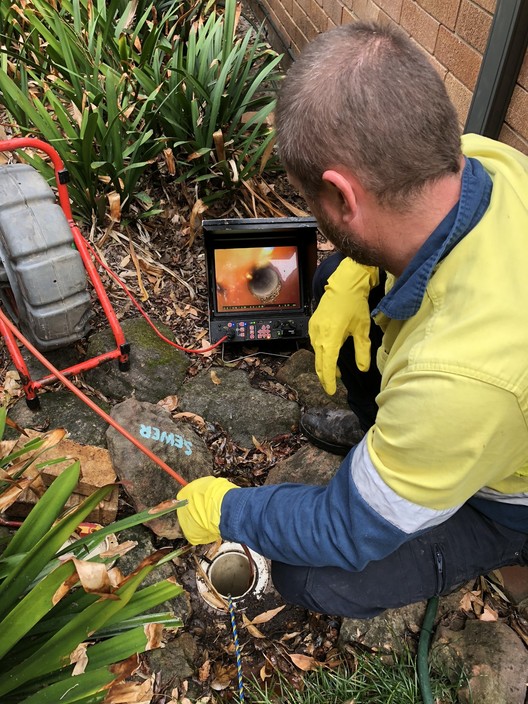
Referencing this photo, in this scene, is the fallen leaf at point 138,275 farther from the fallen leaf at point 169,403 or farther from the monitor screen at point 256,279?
the fallen leaf at point 169,403

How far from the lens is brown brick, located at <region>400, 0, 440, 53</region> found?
7.85 ft

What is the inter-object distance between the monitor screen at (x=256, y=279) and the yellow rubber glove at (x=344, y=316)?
1.78 feet

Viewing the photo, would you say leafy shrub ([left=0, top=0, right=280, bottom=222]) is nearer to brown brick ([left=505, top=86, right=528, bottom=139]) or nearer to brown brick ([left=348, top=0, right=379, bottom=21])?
brown brick ([left=348, top=0, right=379, bottom=21])

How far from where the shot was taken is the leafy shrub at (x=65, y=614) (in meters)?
1.10

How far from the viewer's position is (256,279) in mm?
2494

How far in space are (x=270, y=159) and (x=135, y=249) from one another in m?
0.85

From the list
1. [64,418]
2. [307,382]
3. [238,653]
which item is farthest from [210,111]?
[238,653]

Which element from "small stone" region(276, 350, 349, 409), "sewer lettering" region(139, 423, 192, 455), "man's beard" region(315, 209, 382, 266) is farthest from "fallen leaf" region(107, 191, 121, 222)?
"man's beard" region(315, 209, 382, 266)

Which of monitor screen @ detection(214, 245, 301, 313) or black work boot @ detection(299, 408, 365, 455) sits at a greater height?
monitor screen @ detection(214, 245, 301, 313)

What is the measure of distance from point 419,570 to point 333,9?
2911mm

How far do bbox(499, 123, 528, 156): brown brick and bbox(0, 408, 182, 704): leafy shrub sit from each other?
1.59m

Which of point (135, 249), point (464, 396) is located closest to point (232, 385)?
point (135, 249)

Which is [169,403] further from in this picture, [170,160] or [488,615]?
[488,615]

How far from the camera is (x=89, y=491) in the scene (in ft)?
6.18
